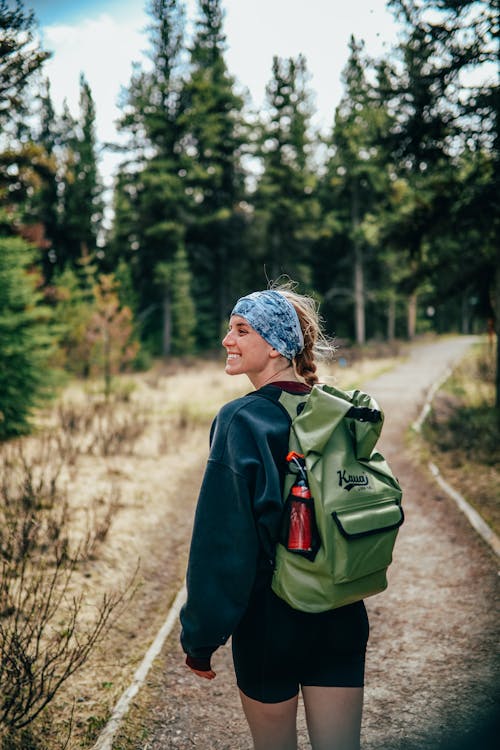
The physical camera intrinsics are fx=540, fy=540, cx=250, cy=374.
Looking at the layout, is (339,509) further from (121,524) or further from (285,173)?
(285,173)

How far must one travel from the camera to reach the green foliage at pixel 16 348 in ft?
32.8

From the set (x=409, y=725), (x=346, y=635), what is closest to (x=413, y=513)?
(x=409, y=725)

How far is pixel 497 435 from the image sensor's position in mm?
9195

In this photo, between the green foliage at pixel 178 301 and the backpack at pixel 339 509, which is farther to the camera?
the green foliage at pixel 178 301

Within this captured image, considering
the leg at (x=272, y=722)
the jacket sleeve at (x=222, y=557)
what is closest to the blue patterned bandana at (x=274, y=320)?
the jacket sleeve at (x=222, y=557)

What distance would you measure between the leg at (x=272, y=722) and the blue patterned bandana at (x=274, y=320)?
1.16m

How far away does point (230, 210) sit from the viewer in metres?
34.0

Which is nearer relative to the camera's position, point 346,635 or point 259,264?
point 346,635

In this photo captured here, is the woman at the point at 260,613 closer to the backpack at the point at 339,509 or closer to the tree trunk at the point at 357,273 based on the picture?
the backpack at the point at 339,509

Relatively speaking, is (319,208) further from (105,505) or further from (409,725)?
(409,725)

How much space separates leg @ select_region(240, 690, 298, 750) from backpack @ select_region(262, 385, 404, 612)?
382 millimetres

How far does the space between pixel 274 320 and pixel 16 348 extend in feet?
30.6

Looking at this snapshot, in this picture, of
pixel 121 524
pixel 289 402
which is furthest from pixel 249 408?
pixel 121 524

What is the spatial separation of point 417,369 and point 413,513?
1911 centimetres
